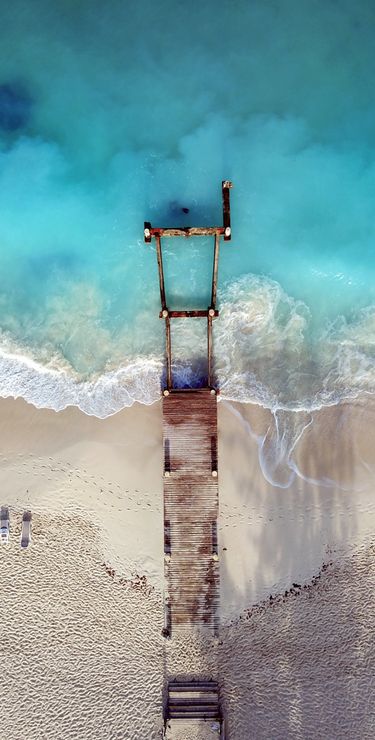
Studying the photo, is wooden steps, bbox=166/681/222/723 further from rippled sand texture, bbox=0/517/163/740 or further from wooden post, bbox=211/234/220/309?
wooden post, bbox=211/234/220/309

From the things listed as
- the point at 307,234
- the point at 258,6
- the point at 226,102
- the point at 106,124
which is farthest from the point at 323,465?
the point at 258,6

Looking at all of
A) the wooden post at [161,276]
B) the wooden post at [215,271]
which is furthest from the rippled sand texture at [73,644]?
the wooden post at [215,271]

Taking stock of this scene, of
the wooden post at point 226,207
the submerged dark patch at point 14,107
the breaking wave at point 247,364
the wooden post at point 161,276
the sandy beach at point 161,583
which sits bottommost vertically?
the sandy beach at point 161,583

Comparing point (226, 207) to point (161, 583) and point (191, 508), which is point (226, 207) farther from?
point (161, 583)

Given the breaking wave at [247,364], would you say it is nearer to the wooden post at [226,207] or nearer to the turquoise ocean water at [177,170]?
the turquoise ocean water at [177,170]

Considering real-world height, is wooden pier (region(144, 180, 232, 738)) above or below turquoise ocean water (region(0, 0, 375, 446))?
below

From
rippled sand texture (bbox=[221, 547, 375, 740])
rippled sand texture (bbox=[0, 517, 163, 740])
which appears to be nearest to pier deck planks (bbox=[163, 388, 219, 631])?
rippled sand texture (bbox=[0, 517, 163, 740])
